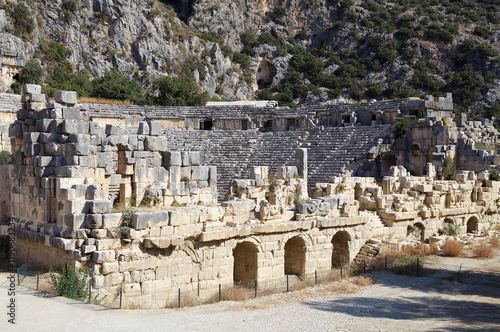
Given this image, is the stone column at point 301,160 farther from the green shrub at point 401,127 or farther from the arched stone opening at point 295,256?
the green shrub at point 401,127

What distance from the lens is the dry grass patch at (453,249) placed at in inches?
653

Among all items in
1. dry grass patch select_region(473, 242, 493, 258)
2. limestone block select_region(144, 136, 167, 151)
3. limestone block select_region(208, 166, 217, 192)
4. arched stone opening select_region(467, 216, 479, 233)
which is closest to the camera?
limestone block select_region(144, 136, 167, 151)

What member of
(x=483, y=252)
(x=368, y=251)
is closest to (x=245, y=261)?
(x=368, y=251)

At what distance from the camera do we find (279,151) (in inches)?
1155

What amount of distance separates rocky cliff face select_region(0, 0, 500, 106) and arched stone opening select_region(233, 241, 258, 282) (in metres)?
30.6

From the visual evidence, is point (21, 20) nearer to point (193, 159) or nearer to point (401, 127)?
point (401, 127)

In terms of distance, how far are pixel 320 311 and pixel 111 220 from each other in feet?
16.2

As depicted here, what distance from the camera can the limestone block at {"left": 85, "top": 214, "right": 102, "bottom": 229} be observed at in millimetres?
11773

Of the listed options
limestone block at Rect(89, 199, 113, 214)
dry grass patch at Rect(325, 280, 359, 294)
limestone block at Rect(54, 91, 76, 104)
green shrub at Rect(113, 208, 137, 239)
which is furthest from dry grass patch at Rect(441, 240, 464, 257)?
limestone block at Rect(54, 91, 76, 104)

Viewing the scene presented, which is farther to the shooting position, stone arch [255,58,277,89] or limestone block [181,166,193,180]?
stone arch [255,58,277,89]

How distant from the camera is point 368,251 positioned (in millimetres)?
16828

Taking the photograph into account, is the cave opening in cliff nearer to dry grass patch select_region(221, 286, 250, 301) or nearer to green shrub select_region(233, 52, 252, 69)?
green shrub select_region(233, 52, 252, 69)

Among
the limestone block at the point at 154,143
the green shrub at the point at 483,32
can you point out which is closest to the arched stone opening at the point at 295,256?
the limestone block at the point at 154,143

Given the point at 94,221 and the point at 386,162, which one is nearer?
the point at 94,221
